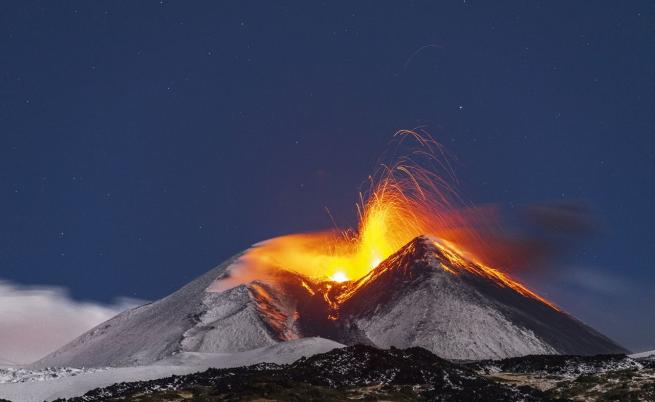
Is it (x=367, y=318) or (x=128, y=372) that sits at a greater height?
(x=367, y=318)

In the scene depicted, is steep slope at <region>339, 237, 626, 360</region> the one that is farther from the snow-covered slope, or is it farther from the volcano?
the snow-covered slope

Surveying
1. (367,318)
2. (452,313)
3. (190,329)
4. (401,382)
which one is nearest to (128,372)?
(401,382)

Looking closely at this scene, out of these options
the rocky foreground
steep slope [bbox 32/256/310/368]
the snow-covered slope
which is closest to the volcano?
steep slope [bbox 32/256/310/368]

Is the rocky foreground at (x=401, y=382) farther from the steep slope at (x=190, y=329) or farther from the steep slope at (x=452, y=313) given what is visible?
the steep slope at (x=190, y=329)

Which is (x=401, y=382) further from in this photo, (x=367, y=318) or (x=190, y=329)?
(x=367, y=318)

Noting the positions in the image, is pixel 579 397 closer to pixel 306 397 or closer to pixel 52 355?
pixel 306 397

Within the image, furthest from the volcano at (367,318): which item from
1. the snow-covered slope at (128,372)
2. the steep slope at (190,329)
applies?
the snow-covered slope at (128,372)

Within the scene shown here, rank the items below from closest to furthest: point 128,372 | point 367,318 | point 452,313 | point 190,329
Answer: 1. point 128,372
2. point 190,329
3. point 452,313
4. point 367,318
